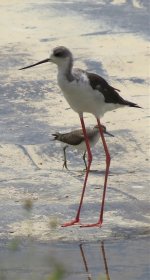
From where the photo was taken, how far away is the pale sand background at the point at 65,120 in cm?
927

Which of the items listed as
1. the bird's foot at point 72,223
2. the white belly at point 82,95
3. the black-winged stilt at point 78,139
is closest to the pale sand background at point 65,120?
the bird's foot at point 72,223

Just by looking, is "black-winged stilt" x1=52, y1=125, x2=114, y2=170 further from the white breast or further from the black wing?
the white breast

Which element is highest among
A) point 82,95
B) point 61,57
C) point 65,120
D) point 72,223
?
point 61,57


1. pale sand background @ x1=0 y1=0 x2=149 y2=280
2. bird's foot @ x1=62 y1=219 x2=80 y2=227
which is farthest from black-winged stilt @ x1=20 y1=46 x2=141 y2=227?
pale sand background @ x1=0 y1=0 x2=149 y2=280

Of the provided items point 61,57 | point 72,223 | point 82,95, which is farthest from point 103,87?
point 72,223

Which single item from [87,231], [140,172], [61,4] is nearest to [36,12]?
[61,4]

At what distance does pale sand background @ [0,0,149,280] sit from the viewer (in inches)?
365

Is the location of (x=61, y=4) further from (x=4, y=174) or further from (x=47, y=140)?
(x=4, y=174)

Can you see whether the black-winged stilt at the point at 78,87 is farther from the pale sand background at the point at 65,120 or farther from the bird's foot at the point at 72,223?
the pale sand background at the point at 65,120

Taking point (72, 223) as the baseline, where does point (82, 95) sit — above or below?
above

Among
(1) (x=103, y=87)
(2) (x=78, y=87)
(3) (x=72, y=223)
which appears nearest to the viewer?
(3) (x=72, y=223)

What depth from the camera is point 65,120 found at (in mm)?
12359

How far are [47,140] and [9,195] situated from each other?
196cm

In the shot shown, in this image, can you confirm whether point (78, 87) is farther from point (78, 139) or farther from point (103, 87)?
point (78, 139)
